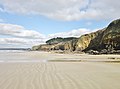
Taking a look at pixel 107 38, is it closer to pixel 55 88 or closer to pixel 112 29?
pixel 112 29

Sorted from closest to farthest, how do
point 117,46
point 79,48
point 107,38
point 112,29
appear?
point 117,46 < point 107,38 < point 112,29 < point 79,48

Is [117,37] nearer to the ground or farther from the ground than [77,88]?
farther from the ground

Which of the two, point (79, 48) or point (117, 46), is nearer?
point (117, 46)

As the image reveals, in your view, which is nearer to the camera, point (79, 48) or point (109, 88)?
point (109, 88)

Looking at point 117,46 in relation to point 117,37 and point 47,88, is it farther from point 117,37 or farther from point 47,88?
point 47,88

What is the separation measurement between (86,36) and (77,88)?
8778 cm

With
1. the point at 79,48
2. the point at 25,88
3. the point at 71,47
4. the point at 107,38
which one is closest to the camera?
the point at 25,88

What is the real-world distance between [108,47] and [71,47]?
46.0m

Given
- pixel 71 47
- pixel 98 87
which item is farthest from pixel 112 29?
pixel 98 87

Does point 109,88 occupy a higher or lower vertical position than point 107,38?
lower

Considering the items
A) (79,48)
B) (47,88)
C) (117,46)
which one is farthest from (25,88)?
(79,48)

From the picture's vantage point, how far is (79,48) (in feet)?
304

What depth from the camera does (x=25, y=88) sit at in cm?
815

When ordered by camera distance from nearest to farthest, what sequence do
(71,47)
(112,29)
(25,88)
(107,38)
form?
1. (25,88)
2. (107,38)
3. (112,29)
4. (71,47)
